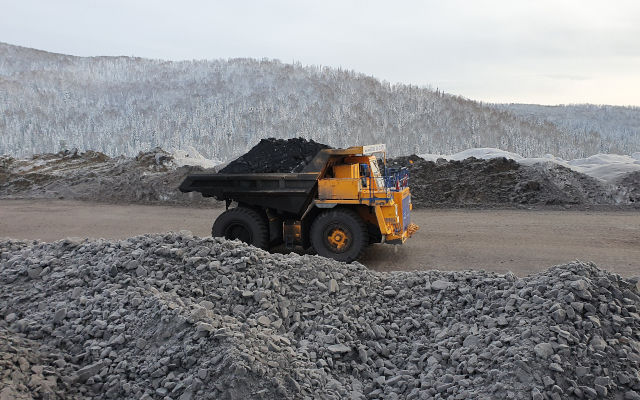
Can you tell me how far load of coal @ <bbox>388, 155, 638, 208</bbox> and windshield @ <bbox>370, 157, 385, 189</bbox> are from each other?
20.0 ft

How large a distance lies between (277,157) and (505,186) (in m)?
9.76

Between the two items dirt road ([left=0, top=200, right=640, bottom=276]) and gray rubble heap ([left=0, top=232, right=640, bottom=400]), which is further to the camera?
dirt road ([left=0, top=200, right=640, bottom=276])

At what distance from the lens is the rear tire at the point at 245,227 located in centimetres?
1022

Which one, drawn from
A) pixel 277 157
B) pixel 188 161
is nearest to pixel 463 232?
pixel 277 157

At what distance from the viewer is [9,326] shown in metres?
6.21

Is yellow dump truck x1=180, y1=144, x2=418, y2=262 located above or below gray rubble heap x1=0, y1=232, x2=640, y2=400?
above

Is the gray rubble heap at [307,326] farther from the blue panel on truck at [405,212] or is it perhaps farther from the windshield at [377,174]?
the windshield at [377,174]

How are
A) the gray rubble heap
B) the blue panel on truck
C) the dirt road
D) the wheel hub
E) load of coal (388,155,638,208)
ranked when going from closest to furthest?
the gray rubble heap
the wheel hub
the blue panel on truck
the dirt road
load of coal (388,155,638,208)

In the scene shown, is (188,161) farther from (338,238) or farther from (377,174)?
(338,238)

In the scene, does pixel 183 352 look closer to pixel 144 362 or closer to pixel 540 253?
pixel 144 362

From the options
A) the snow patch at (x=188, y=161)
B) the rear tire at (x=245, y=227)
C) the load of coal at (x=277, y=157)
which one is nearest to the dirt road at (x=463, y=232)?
the rear tire at (x=245, y=227)

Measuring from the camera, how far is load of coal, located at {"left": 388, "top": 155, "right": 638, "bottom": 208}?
16.1 metres

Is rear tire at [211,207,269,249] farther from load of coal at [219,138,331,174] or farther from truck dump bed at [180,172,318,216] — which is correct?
load of coal at [219,138,331,174]

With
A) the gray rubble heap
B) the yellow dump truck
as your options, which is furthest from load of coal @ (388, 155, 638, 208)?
the gray rubble heap
